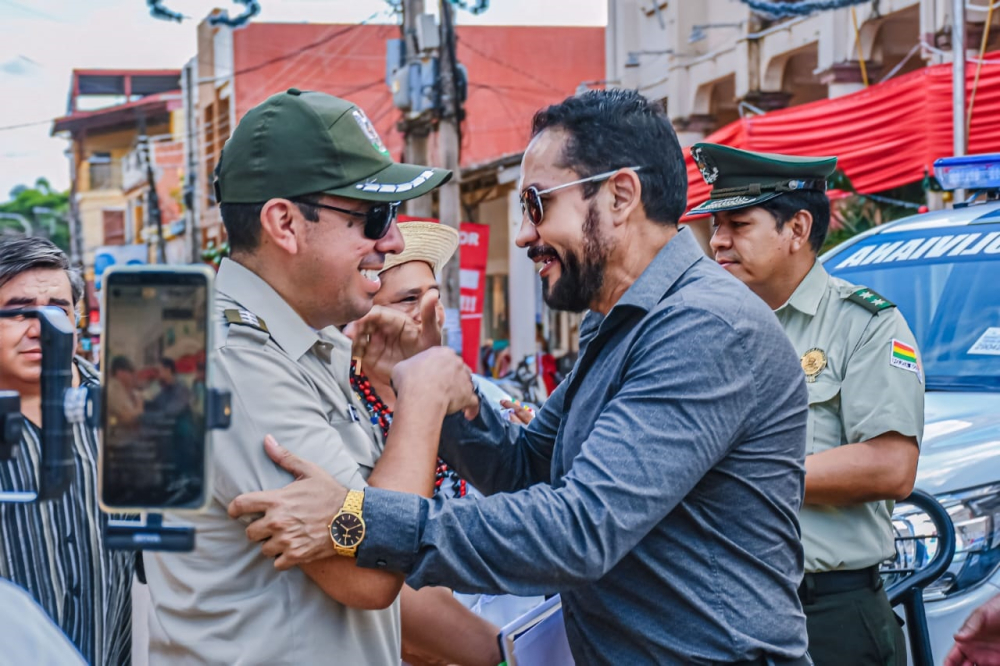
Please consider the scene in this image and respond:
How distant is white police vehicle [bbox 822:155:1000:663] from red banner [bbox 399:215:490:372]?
895cm

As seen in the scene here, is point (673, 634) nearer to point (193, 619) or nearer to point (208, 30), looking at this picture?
point (193, 619)

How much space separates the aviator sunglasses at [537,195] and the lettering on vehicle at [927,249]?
266 cm

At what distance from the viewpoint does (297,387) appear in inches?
83.1

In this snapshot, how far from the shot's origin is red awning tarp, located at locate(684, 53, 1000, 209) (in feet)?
32.7

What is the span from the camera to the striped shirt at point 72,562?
3.06 meters

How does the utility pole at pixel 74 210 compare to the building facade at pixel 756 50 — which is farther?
the utility pole at pixel 74 210

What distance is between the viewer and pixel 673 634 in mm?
2162

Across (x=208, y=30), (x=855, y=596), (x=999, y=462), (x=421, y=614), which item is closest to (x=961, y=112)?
(x=999, y=462)

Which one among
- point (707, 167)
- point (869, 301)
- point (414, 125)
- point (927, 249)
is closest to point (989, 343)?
point (927, 249)

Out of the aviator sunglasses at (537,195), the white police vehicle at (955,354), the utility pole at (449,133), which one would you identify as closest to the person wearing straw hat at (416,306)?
the aviator sunglasses at (537,195)

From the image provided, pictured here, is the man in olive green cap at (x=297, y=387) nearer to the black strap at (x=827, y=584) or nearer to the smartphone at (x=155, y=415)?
the smartphone at (x=155, y=415)

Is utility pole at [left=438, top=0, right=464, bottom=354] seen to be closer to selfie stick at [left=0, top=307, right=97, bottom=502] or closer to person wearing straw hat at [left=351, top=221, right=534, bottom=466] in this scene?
person wearing straw hat at [left=351, top=221, right=534, bottom=466]

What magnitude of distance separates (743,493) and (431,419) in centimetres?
59

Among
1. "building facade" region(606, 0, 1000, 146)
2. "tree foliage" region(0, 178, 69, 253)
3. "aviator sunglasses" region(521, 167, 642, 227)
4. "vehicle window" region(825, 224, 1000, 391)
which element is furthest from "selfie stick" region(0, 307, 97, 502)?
"tree foliage" region(0, 178, 69, 253)
